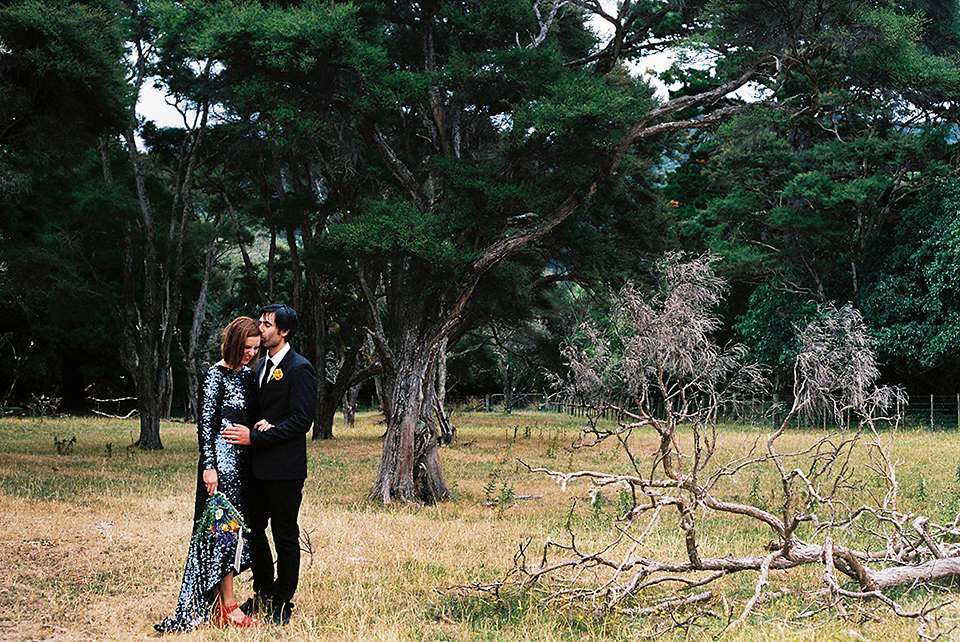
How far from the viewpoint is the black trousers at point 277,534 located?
510 centimetres

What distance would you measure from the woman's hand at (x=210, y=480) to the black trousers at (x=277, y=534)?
0.23 metres

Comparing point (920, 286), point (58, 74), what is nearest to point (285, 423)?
point (58, 74)

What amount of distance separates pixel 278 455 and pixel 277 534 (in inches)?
17.2

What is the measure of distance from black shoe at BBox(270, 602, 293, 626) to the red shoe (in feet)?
0.32

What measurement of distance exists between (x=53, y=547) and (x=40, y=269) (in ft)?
35.9

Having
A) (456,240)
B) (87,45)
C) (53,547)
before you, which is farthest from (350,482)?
(87,45)

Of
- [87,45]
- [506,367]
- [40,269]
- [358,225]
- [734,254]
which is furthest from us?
[506,367]

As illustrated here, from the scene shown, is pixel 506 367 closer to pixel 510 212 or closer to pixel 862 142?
pixel 862 142

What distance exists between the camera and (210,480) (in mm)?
5035

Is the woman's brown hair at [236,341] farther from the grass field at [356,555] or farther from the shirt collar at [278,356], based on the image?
the grass field at [356,555]

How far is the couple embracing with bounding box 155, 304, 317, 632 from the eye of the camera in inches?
197

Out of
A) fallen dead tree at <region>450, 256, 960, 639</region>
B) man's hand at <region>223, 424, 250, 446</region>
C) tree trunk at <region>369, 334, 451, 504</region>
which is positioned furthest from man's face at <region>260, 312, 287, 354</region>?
tree trunk at <region>369, 334, 451, 504</region>

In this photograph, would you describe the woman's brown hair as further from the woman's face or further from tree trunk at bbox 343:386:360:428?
tree trunk at bbox 343:386:360:428

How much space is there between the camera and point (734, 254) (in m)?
29.4
